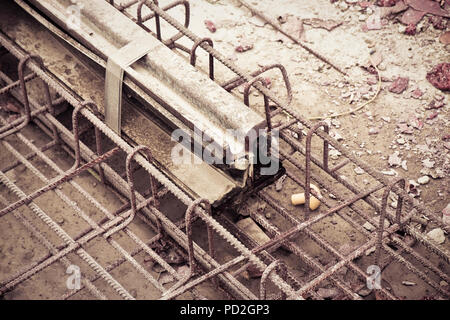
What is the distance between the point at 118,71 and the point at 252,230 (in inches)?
72.2

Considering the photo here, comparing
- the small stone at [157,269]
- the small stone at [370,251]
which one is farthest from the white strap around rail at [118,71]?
the small stone at [370,251]

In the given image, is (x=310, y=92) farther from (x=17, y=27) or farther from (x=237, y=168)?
(x=17, y=27)

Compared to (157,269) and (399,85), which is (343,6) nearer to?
(399,85)

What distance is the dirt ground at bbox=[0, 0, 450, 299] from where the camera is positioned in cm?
530

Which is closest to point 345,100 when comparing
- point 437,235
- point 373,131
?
point 373,131

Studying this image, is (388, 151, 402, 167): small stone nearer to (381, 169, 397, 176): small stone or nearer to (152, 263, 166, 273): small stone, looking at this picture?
(381, 169, 397, 176): small stone

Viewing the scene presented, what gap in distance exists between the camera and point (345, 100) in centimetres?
661

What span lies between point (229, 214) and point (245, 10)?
126 inches

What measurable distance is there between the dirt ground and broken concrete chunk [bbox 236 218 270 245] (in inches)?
5.9

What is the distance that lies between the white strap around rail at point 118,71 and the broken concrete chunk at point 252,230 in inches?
54.5

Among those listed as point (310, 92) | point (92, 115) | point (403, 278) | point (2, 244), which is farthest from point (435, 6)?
point (2, 244)

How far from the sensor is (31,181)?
578 cm

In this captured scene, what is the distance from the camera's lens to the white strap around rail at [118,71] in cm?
501

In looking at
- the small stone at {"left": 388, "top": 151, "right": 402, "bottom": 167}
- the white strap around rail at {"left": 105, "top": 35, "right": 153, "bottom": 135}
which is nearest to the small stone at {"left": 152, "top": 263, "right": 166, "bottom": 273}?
the white strap around rail at {"left": 105, "top": 35, "right": 153, "bottom": 135}
